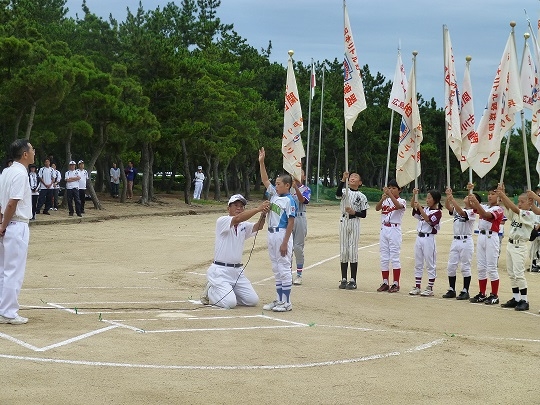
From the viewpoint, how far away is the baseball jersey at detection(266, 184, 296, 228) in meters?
13.0

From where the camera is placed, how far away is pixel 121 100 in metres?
39.7

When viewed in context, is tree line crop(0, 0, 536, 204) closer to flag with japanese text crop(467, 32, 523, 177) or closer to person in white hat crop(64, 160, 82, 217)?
person in white hat crop(64, 160, 82, 217)

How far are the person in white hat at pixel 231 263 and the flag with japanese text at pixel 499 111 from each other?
174 inches

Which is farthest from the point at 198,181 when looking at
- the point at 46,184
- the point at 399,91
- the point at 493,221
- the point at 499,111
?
the point at 493,221

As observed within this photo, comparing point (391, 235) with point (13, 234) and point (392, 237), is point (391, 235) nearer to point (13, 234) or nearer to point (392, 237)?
point (392, 237)

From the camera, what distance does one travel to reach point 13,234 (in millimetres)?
10867

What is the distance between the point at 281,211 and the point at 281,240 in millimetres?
426

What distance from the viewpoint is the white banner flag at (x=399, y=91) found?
687 inches

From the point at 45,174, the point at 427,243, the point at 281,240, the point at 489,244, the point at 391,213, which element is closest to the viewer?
the point at 281,240

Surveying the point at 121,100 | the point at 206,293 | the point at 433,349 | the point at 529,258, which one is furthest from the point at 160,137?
the point at 433,349

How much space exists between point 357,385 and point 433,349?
212 cm

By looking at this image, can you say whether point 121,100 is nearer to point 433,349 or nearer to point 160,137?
point 160,137

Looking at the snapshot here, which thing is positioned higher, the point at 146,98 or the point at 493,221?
the point at 146,98

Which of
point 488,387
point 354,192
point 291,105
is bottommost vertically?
point 488,387
